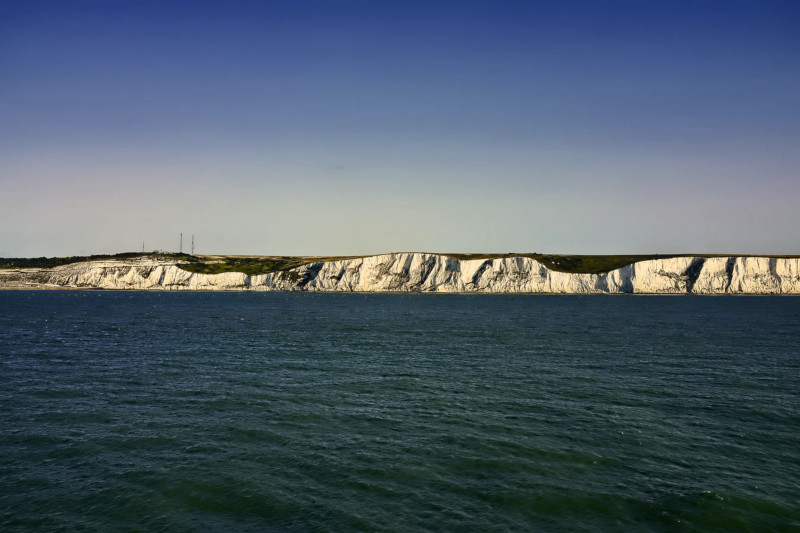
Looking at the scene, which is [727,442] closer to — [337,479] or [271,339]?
[337,479]

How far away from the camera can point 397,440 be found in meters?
25.0

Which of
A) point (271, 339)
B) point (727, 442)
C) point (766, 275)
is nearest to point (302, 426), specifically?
point (727, 442)

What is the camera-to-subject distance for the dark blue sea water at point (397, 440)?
17984mm

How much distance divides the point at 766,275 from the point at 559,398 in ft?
621

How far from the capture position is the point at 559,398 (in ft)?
108

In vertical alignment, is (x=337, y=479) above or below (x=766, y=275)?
below

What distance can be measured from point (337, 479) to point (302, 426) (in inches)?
278

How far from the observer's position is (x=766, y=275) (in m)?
175

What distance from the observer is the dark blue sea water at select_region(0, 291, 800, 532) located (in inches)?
708

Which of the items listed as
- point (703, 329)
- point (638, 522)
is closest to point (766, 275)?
point (703, 329)

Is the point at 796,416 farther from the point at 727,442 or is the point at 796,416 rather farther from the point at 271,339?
the point at 271,339

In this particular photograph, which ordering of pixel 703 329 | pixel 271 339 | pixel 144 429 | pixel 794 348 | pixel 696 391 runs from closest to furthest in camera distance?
pixel 144 429
pixel 696 391
pixel 794 348
pixel 271 339
pixel 703 329

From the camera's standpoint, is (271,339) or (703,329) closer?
(271,339)

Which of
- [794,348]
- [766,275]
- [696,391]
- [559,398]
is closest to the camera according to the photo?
[559,398]
